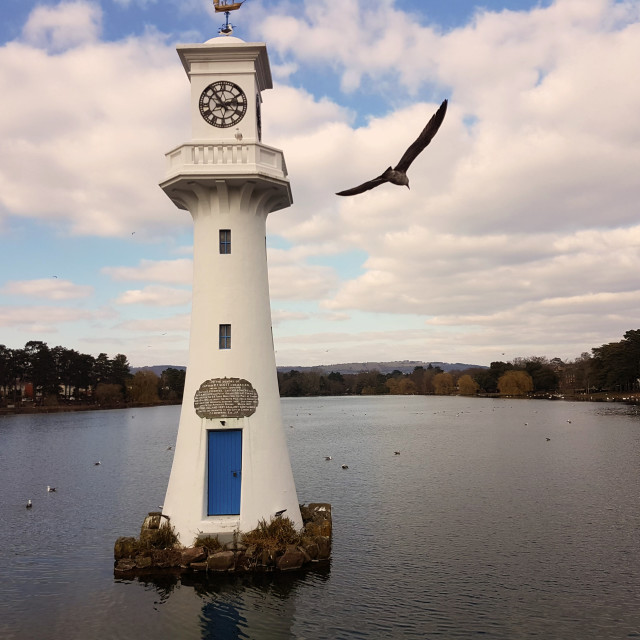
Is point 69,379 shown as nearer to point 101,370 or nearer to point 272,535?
point 101,370

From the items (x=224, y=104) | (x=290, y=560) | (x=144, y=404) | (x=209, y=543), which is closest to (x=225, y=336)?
(x=209, y=543)

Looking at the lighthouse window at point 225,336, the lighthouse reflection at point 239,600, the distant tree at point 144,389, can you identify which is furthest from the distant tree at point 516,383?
the lighthouse window at point 225,336

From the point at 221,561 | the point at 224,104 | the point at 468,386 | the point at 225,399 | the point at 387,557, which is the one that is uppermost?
the point at 224,104

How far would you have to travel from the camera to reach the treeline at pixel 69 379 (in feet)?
390

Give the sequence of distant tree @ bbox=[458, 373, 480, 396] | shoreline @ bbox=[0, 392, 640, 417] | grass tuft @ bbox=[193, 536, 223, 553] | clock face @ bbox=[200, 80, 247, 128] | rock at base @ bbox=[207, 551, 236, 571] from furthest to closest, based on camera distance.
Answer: distant tree @ bbox=[458, 373, 480, 396] → shoreline @ bbox=[0, 392, 640, 417] → clock face @ bbox=[200, 80, 247, 128] → grass tuft @ bbox=[193, 536, 223, 553] → rock at base @ bbox=[207, 551, 236, 571]

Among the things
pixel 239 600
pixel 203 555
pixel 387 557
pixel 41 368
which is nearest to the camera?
pixel 239 600

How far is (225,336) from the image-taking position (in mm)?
18984

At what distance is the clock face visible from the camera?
19234 mm

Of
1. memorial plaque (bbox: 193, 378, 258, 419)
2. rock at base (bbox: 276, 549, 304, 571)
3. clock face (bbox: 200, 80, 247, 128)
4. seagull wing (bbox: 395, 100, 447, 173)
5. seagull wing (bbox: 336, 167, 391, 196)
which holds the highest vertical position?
clock face (bbox: 200, 80, 247, 128)

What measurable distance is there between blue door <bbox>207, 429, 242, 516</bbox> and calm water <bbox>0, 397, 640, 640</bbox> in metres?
2.11

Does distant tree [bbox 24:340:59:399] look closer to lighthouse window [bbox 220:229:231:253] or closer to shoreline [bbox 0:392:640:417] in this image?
shoreline [bbox 0:392:640:417]

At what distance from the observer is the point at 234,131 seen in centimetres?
1930

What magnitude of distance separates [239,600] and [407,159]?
12.6m

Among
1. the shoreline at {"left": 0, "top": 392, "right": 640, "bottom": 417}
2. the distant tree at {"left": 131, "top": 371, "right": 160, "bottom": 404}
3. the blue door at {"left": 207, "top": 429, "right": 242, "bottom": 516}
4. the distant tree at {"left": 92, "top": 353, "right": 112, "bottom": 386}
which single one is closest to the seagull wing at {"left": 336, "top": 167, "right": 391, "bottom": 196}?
the blue door at {"left": 207, "top": 429, "right": 242, "bottom": 516}
